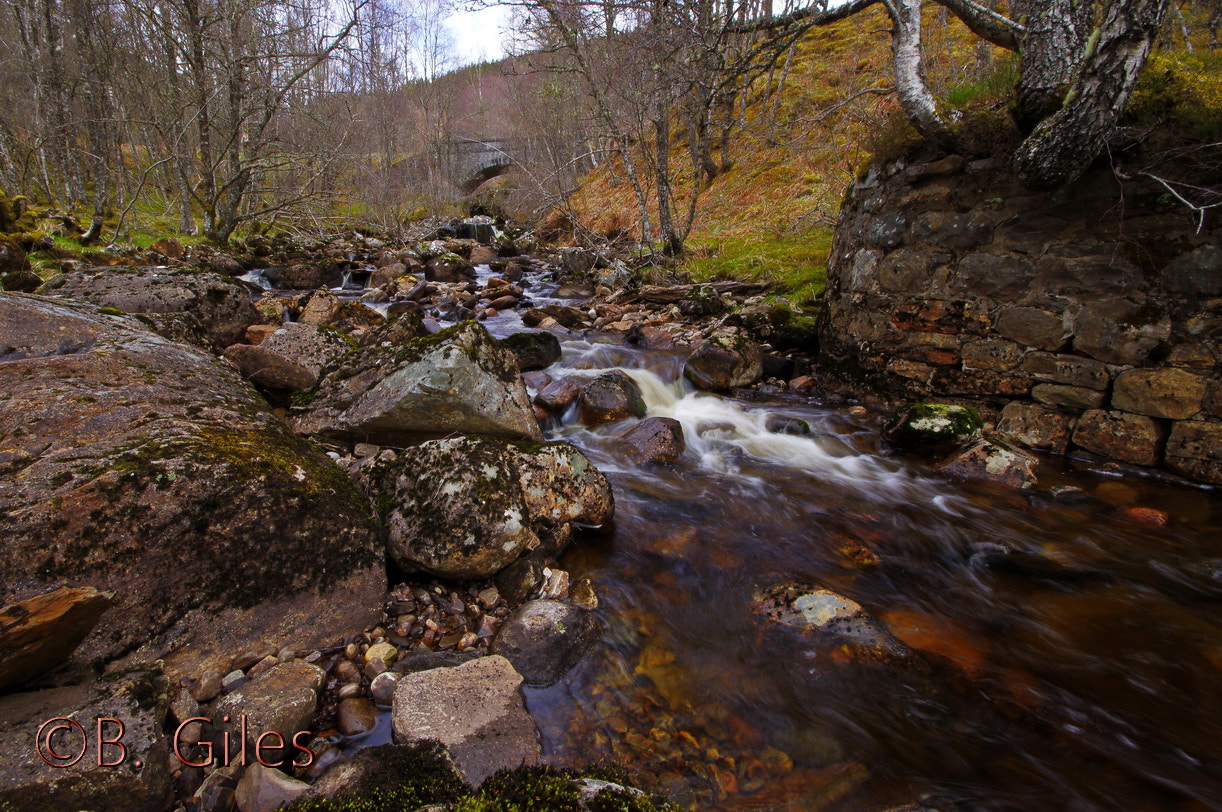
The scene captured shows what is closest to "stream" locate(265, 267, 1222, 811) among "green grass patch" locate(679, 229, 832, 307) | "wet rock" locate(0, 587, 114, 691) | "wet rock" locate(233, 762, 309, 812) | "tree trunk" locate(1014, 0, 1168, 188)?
"wet rock" locate(233, 762, 309, 812)

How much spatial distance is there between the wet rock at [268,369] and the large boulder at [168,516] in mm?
1552

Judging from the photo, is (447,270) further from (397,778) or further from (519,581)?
(397,778)

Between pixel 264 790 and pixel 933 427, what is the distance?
17.7 ft

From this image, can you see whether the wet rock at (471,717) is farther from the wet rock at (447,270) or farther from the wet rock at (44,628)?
the wet rock at (447,270)

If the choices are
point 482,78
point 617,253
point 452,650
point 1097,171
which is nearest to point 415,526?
point 452,650

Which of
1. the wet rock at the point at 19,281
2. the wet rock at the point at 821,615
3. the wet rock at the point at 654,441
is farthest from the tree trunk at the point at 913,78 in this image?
the wet rock at the point at 19,281

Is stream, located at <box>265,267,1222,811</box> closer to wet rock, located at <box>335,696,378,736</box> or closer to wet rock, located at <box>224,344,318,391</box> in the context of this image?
wet rock, located at <box>335,696,378,736</box>

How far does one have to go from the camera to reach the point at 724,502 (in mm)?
4531

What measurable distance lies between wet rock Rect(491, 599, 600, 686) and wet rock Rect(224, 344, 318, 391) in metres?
3.30

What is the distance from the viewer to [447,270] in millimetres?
14883

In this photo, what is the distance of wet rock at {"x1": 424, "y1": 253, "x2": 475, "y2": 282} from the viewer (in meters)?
14.8

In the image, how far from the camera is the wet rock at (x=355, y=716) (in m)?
2.17

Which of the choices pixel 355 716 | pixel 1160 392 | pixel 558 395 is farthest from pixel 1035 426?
pixel 355 716

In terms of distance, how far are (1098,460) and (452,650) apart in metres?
5.50
